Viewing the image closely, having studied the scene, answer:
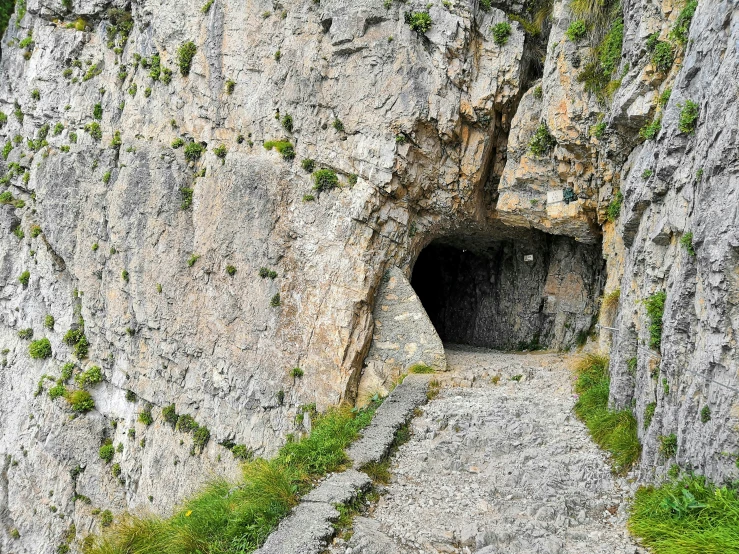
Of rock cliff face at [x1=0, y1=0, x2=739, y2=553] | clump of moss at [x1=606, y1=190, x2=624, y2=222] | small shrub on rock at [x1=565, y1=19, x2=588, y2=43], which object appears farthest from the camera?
rock cliff face at [x1=0, y1=0, x2=739, y2=553]

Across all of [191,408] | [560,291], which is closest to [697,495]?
[560,291]

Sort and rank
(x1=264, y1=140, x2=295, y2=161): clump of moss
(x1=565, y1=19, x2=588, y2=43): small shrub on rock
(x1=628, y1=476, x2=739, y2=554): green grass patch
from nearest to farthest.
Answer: (x1=628, y1=476, x2=739, y2=554): green grass patch < (x1=565, y1=19, x2=588, y2=43): small shrub on rock < (x1=264, y1=140, x2=295, y2=161): clump of moss

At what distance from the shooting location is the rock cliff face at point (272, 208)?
1241cm

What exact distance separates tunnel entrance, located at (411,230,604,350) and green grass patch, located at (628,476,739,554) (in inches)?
396

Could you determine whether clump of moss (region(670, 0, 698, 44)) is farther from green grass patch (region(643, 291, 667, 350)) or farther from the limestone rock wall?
the limestone rock wall

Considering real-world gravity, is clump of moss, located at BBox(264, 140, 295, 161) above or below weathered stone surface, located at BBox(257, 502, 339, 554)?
above

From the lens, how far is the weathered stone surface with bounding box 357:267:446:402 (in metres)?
13.0

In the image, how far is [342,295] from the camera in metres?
13.3

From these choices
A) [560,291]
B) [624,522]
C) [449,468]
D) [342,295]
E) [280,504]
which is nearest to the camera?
[624,522]

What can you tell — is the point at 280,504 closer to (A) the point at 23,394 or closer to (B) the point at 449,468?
(B) the point at 449,468

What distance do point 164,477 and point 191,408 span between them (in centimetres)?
227

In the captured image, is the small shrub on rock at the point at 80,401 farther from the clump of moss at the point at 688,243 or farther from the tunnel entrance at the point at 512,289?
the clump of moss at the point at 688,243


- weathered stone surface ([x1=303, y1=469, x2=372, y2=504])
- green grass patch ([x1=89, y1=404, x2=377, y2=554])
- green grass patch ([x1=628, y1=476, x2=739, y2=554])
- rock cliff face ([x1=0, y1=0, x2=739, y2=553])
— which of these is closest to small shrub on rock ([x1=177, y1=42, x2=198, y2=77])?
rock cliff face ([x1=0, y1=0, x2=739, y2=553])

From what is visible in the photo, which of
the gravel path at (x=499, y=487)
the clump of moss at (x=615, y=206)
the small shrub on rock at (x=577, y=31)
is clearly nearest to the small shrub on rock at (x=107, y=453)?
the gravel path at (x=499, y=487)
